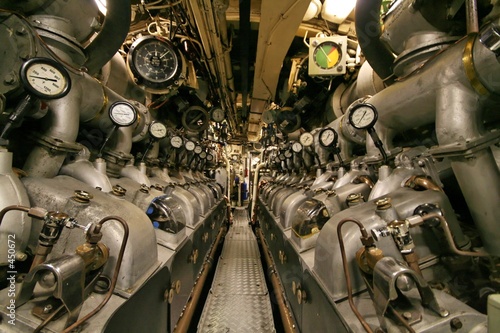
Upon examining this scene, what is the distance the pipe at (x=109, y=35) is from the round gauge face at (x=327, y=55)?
2.09m

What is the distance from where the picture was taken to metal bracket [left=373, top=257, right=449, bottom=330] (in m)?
0.75

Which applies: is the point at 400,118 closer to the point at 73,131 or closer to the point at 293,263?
the point at 293,263

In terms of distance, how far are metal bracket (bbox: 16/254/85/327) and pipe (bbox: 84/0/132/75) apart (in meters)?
1.71

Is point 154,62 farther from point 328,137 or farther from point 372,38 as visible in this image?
point 372,38

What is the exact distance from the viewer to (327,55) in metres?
2.93

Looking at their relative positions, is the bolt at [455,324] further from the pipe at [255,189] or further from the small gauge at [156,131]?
the pipe at [255,189]

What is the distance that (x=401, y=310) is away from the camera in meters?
0.81

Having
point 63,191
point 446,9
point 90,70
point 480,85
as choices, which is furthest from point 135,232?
point 446,9

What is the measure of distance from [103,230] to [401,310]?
124cm

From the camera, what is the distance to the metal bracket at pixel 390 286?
750 millimetres

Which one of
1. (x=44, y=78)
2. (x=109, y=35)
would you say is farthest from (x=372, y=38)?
(x=44, y=78)

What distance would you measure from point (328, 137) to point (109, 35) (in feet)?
7.32

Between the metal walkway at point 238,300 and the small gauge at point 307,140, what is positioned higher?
the small gauge at point 307,140

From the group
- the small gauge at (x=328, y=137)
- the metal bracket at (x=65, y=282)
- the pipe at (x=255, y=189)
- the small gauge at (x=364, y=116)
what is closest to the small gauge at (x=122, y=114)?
the metal bracket at (x=65, y=282)
